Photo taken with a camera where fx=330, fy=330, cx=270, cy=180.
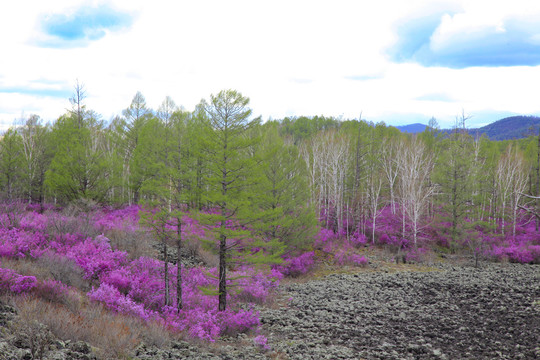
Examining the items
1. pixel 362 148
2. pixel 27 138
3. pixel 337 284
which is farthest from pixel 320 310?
pixel 27 138

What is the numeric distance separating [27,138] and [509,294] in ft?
125

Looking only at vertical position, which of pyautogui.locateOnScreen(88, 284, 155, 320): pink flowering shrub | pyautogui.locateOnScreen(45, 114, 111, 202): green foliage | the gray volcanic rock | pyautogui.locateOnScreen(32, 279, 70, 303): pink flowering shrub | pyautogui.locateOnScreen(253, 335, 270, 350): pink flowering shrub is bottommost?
the gray volcanic rock

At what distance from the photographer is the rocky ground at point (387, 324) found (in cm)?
772

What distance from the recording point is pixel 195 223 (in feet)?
42.5

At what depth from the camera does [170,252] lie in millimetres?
19688

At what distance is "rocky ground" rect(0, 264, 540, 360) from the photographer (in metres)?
7.72

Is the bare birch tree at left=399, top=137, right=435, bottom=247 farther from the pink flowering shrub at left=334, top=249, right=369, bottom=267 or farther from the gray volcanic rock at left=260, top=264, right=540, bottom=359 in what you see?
Answer: the gray volcanic rock at left=260, top=264, right=540, bottom=359

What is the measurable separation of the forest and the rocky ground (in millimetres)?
958

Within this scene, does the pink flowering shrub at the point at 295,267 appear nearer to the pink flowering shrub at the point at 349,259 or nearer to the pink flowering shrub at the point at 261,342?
the pink flowering shrub at the point at 349,259

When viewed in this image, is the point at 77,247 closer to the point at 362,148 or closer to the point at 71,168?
the point at 71,168

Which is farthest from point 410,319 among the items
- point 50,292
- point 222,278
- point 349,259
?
point 349,259

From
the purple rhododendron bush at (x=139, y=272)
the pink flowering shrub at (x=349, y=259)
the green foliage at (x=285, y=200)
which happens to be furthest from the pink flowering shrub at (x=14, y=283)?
the pink flowering shrub at (x=349, y=259)

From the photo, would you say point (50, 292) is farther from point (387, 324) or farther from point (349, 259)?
point (349, 259)

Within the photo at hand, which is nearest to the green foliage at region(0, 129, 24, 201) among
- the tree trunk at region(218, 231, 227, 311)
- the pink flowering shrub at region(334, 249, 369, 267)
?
the tree trunk at region(218, 231, 227, 311)
